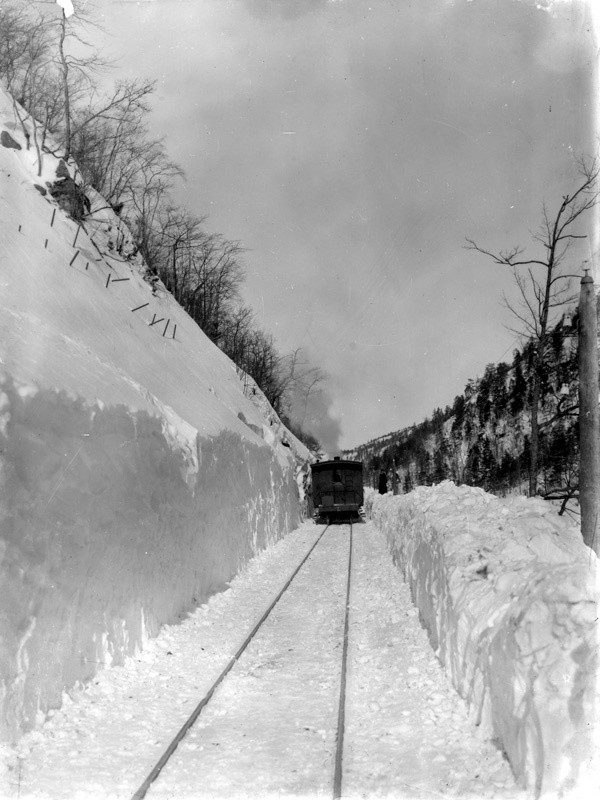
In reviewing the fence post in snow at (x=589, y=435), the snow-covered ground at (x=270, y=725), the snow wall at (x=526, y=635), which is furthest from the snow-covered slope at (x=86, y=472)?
the fence post in snow at (x=589, y=435)

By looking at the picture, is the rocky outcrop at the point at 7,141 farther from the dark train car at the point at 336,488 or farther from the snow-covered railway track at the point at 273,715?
the dark train car at the point at 336,488

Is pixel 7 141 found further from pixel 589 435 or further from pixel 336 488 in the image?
pixel 336 488

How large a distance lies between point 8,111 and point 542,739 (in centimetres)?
1821

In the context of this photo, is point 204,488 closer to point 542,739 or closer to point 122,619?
point 122,619

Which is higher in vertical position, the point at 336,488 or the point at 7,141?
the point at 7,141

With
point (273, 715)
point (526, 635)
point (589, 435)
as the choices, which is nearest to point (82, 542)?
point (273, 715)

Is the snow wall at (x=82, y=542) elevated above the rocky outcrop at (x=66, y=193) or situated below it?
below

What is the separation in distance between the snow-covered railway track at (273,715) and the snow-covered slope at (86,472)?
117cm

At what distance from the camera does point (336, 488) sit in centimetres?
2808

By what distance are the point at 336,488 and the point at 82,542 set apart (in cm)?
2318

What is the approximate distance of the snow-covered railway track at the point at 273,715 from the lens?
371cm

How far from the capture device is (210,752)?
13.5 feet

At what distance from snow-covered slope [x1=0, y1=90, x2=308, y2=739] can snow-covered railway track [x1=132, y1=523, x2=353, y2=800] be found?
1174 millimetres

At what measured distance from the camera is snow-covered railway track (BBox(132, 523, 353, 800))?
371 cm
